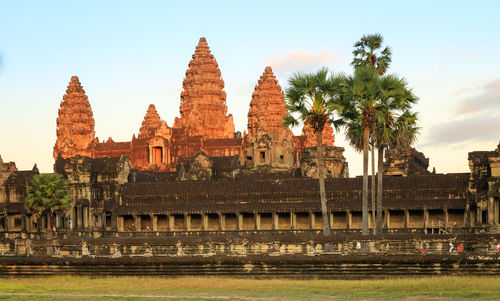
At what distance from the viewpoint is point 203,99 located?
16100 cm

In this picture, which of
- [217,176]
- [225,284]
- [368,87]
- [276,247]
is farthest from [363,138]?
[217,176]

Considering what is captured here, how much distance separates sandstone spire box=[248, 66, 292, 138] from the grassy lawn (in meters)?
106

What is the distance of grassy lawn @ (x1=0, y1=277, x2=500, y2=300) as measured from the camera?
1154 inches

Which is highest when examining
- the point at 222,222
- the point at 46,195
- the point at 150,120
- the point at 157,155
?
the point at 150,120

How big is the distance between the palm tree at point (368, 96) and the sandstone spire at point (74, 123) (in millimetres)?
122727

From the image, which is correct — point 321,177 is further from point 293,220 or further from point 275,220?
point 275,220

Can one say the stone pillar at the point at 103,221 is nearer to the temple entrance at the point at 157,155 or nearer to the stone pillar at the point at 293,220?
the stone pillar at the point at 293,220

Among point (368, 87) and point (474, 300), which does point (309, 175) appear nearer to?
point (368, 87)

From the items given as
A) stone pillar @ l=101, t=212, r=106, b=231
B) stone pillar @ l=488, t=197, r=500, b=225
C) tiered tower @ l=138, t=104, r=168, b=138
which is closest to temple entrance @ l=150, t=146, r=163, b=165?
tiered tower @ l=138, t=104, r=168, b=138

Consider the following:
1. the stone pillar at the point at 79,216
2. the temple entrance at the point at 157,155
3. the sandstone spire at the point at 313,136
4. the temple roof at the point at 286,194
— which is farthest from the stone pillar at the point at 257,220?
the sandstone spire at the point at 313,136

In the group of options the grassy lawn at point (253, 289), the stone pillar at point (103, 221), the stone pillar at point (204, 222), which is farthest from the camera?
the stone pillar at point (103, 221)

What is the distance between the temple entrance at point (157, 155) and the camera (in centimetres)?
14850

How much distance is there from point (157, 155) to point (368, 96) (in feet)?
338

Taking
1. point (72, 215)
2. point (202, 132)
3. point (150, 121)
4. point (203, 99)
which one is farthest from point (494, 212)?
point (150, 121)
